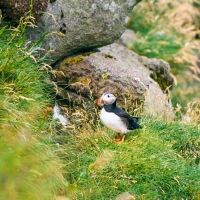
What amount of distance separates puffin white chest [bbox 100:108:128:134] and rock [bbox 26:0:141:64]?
1445mm

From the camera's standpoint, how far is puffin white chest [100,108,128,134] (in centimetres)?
612

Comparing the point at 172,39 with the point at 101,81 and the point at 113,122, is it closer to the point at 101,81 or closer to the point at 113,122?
the point at 101,81

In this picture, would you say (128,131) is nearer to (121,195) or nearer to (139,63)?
(121,195)

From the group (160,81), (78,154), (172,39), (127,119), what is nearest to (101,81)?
(127,119)

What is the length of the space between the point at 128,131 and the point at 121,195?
0.96 metres

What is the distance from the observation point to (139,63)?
8391mm

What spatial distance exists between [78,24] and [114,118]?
1.69 m

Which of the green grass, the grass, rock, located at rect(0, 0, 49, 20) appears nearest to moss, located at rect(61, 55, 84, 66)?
rock, located at rect(0, 0, 49, 20)

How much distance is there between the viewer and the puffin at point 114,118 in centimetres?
613

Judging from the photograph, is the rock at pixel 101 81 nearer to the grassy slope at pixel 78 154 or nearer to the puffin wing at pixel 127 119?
the grassy slope at pixel 78 154

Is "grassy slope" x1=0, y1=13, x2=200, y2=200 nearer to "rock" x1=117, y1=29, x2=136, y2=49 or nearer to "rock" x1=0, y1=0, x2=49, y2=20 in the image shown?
"rock" x1=0, y1=0, x2=49, y2=20

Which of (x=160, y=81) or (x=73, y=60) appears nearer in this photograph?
(x=73, y=60)

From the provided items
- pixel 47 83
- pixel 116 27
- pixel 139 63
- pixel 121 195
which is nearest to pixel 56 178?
pixel 121 195

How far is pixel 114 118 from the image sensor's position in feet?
20.1
